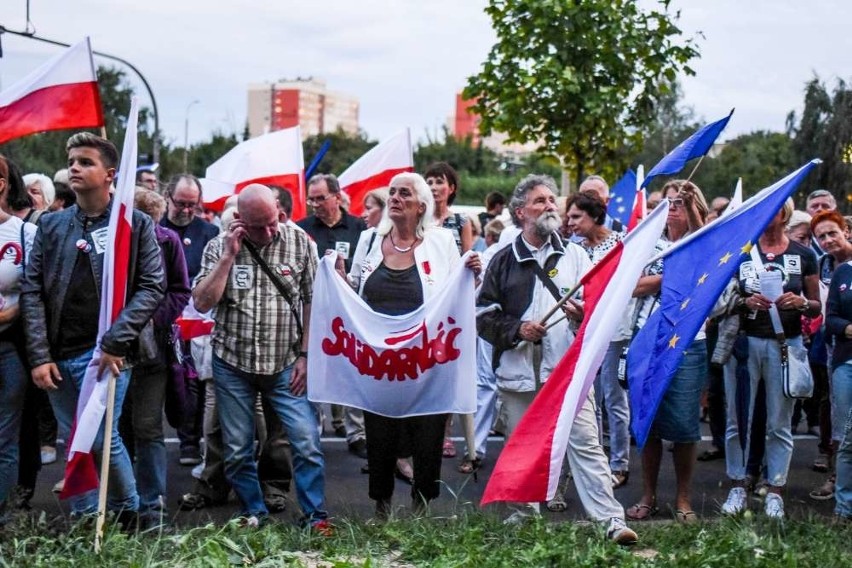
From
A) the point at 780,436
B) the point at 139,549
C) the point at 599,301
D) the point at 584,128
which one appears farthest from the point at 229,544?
the point at 584,128

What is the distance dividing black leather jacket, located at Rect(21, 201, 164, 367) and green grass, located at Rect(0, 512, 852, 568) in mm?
1006

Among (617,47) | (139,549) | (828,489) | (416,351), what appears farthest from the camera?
(617,47)

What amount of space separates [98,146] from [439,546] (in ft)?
9.28

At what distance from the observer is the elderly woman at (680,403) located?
682cm

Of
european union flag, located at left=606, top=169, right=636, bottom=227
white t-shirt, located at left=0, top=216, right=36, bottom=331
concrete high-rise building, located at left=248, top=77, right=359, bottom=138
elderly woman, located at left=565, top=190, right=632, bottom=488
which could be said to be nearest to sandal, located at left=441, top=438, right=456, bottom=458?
elderly woman, located at left=565, top=190, right=632, bottom=488

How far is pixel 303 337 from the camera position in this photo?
657 cm

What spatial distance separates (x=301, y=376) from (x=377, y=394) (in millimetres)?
479

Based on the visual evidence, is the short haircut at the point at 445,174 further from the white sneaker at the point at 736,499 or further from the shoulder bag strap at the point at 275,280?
the white sneaker at the point at 736,499

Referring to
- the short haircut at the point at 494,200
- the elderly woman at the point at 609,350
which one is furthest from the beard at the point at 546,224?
the short haircut at the point at 494,200

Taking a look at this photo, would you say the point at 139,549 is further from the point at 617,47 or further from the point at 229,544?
the point at 617,47

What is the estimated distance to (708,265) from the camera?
17.1ft

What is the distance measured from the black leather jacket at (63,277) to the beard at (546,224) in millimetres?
2174

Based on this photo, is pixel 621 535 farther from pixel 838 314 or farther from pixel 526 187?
pixel 838 314

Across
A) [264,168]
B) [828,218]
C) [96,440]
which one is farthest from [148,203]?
[828,218]
